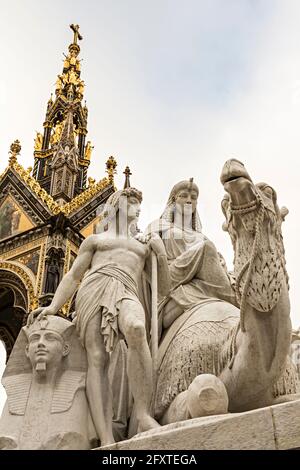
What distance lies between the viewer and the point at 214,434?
2049 mm

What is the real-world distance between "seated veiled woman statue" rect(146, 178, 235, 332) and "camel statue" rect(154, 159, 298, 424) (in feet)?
1.99

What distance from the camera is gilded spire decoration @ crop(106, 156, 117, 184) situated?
25641mm

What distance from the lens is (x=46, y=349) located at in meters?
3.01

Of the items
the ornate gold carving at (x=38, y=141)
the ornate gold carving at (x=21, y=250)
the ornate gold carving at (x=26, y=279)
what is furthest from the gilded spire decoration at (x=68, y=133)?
the ornate gold carving at (x=26, y=279)

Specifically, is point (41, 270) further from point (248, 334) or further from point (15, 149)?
point (248, 334)

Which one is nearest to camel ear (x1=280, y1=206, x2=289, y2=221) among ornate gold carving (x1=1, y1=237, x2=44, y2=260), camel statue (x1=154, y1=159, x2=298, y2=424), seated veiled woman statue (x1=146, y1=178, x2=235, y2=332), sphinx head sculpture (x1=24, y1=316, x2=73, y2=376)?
camel statue (x1=154, y1=159, x2=298, y2=424)

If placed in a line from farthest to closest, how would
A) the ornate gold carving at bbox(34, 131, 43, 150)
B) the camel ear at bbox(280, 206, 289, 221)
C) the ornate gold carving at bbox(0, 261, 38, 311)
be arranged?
the ornate gold carving at bbox(34, 131, 43, 150)
the ornate gold carving at bbox(0, 261, 38, 311)
the camel ear at bbox(280, 206, 289, 221)

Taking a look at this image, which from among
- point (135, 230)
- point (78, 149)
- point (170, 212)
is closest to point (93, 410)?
point (135, 230)

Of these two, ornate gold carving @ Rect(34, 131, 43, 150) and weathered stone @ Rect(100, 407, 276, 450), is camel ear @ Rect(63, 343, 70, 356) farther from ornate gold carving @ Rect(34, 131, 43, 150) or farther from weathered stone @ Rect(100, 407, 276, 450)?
ornate gold carving @ Rect(34, 131, 43, 150)

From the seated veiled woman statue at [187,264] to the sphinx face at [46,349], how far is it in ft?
2.33

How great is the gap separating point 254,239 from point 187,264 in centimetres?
131

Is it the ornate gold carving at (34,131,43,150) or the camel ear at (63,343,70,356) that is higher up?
the ornate gold carving at (34,131,43,150)

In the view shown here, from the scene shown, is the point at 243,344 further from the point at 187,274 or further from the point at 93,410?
the point at 187,274

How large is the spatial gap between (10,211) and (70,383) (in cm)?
2117
